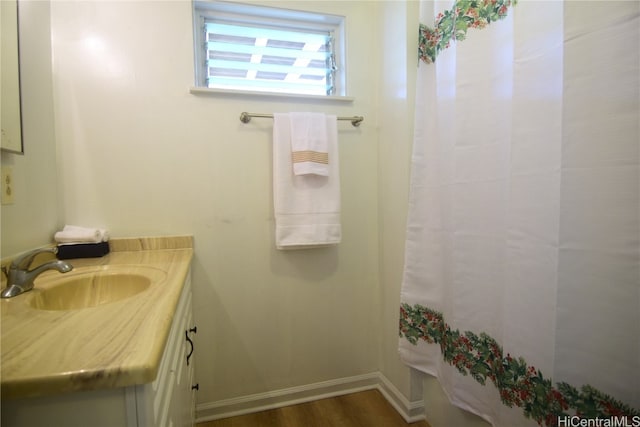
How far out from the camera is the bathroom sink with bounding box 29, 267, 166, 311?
0.92 m

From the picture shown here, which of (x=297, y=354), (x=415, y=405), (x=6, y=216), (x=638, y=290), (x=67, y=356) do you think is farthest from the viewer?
(x=297, y=354)

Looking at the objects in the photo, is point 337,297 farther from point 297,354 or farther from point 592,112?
point 592,112

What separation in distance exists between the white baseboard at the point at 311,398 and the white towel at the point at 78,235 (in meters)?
0.95

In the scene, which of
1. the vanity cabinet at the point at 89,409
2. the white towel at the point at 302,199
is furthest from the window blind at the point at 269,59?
the vanity cabinet at the point at 89,409

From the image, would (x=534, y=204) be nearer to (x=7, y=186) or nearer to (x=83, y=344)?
(x=83, y=344)

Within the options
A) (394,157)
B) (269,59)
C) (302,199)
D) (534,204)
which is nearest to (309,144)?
(302,199)

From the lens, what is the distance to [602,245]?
725 mm

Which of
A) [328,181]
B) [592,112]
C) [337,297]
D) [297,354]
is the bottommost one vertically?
[297,354]

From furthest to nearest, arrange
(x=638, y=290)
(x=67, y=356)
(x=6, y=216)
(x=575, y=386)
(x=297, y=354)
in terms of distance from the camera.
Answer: (x=297, y=354)
(x=6, y=216)
(x=575, y=386)
(x=638, y=290)
(x=67, y=356)

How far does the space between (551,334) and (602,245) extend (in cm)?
27

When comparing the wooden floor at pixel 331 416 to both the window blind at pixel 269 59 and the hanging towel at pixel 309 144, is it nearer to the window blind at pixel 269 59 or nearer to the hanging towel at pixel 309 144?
the hanging towel at pixel 309 144

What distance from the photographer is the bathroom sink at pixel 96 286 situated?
3.03 feet

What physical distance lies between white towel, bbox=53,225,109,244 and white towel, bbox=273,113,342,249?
2.46 ft


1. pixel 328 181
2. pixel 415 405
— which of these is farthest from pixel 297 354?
pixel 328 181
